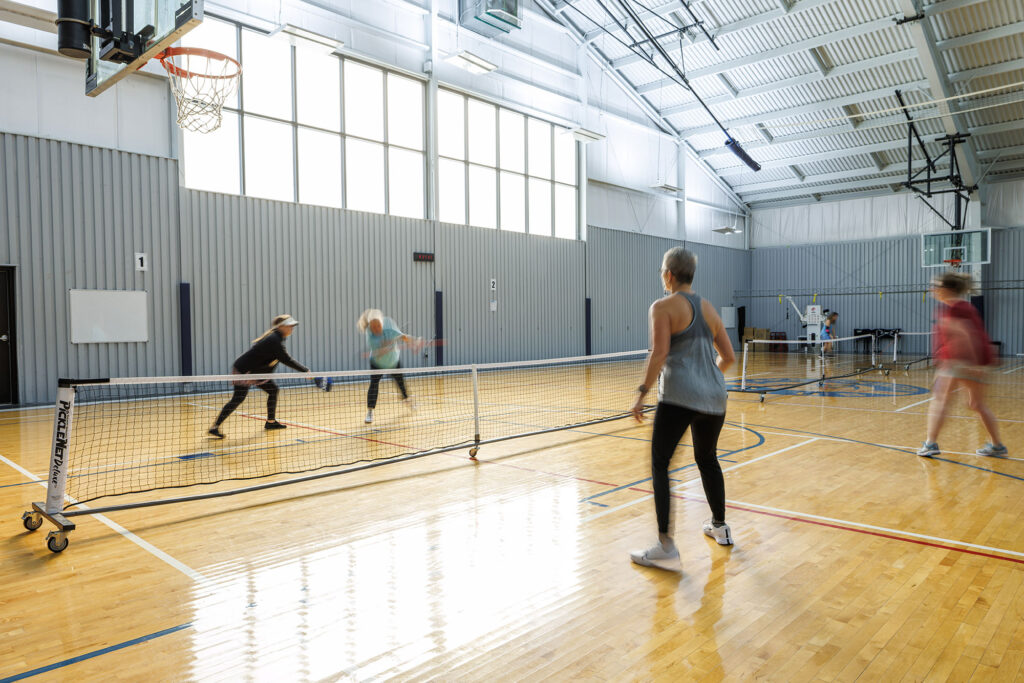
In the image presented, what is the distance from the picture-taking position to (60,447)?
14.8 feet

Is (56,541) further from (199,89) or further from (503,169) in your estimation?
(503,169)

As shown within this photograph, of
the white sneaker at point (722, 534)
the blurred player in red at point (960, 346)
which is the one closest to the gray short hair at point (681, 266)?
the white sneaker at point (722, 534)

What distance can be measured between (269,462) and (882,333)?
27.0 m

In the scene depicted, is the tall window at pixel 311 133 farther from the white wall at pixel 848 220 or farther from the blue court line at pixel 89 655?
the white wall at pixel 848 220

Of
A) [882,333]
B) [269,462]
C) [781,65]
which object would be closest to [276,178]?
[269,462]

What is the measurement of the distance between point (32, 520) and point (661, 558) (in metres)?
4.65

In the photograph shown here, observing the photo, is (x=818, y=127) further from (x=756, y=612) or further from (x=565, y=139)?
(x=756, y=612)

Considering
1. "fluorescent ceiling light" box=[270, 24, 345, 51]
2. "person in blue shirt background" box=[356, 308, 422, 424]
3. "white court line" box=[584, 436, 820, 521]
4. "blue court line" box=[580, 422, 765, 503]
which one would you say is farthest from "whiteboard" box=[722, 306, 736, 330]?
"person in blue shirt background" box=[356, 308, 422, 424]

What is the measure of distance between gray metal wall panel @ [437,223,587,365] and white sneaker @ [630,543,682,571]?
15.1m

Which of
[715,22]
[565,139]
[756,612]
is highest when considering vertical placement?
[715,22]

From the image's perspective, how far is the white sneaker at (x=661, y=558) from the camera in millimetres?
4000

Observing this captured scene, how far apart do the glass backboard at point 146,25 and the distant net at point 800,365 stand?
9.12m

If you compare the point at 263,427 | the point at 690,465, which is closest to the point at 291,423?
the point at 263,427

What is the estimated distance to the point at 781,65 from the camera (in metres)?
21.9
